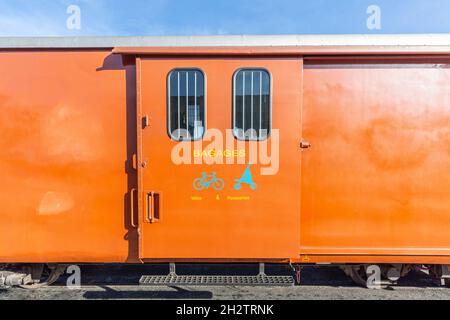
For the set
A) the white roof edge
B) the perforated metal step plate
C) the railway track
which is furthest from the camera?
the railway track

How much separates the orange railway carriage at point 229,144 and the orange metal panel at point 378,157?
1cm

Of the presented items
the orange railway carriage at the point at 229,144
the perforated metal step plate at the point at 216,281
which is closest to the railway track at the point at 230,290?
the perforated metal step plate at the point at 216,281

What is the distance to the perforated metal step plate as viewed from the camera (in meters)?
2.73

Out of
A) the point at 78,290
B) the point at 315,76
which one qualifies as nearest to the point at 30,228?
the point at 78,290

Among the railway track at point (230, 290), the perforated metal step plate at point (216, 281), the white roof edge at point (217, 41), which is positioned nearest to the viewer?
the white roof edge at point (217, 41)

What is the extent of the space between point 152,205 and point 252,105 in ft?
4.88

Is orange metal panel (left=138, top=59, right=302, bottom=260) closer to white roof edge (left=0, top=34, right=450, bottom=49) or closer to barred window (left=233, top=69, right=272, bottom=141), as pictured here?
barred window (left=233, top=69, right=272, bottom=141)

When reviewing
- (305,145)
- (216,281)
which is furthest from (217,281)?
(305,145)

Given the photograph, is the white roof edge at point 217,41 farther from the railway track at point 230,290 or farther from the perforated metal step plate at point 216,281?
the railway track at point 230,290

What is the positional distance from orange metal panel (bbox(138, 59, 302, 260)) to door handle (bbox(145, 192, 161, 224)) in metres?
0.05

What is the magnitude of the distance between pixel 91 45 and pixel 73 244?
2.13 metres

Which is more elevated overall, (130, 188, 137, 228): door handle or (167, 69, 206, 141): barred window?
(167, 69, 206, 141): barred window

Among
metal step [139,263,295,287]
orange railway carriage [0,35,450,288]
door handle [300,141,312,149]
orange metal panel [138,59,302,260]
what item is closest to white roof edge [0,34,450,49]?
orange railway carriage [0,35,450,288]

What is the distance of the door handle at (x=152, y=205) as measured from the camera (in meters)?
2.63
